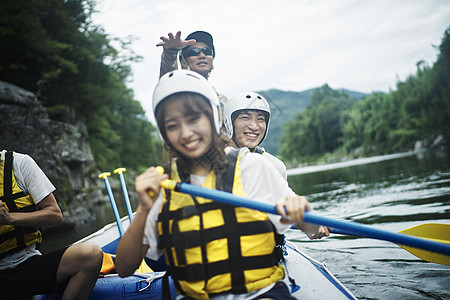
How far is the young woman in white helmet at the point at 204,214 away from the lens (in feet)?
4.65

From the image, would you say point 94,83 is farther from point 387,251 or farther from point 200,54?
point 387,251

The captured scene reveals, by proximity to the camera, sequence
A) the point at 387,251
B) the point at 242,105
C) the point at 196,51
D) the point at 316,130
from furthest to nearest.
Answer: the point at 316,130 < the point at 387,251 < the point at 196,51 < the point at 242,105

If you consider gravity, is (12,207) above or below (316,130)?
below

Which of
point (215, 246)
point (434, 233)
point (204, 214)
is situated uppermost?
point (204, 214)

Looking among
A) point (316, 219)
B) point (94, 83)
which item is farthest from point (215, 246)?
point (94, 83)

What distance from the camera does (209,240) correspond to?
1.43 metres

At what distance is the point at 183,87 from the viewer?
1528 millimetres

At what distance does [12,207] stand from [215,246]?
1565 millimetres

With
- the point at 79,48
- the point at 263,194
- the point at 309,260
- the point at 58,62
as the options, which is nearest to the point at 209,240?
the point at 263,194

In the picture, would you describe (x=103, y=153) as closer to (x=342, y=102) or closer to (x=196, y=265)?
(x=196, y=265)

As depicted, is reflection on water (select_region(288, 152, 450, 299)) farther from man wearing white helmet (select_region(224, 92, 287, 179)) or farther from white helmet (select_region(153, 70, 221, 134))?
white helmet (select_region(153, 70, 221, 134))

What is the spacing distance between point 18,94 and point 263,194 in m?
10.8

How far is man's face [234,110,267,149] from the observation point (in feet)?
10.2

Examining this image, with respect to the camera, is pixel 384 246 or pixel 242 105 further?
pixel 384 246
